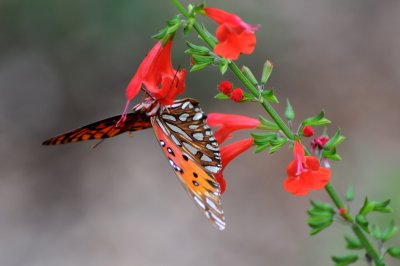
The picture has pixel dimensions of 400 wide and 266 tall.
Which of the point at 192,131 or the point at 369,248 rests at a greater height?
the point at 192,131

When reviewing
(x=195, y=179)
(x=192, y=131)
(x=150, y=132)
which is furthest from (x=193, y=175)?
(x=150, y=132)

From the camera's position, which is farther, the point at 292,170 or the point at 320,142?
the point at 320,142

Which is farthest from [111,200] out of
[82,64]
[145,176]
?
[82,64]

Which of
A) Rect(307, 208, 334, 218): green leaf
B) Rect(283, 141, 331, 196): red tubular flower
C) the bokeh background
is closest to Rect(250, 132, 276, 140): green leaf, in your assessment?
Rect(283, 141, 331, 196): red tubular flower

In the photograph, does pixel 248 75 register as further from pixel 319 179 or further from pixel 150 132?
pixel 150 132

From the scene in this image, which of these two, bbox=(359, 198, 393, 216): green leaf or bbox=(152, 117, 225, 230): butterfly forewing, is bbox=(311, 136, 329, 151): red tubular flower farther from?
bbox=(152, 117, 225, 230): butterfly forewing

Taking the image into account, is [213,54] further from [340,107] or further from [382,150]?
[340,107]

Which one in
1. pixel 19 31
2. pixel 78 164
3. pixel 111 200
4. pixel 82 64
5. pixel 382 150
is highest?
pixel 19 31
